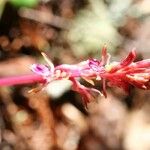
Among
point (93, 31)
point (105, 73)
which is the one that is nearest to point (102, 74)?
point (105, 73)

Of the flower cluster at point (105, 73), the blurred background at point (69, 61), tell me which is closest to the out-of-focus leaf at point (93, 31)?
the blurred background at point (69, 61)

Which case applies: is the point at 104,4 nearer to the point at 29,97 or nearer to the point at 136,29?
the point at 136,29

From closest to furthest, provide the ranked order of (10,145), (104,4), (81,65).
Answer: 1. (81,65)
2. (10,145)
3. (104,4)

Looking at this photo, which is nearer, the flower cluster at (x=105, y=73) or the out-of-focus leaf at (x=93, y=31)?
the flower cluster at (x=105, y=73)

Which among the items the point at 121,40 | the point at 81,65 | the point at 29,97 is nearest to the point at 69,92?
the point at 29,97

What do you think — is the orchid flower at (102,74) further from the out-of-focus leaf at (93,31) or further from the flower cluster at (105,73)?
the out-of-focus leaf at (93,31)
